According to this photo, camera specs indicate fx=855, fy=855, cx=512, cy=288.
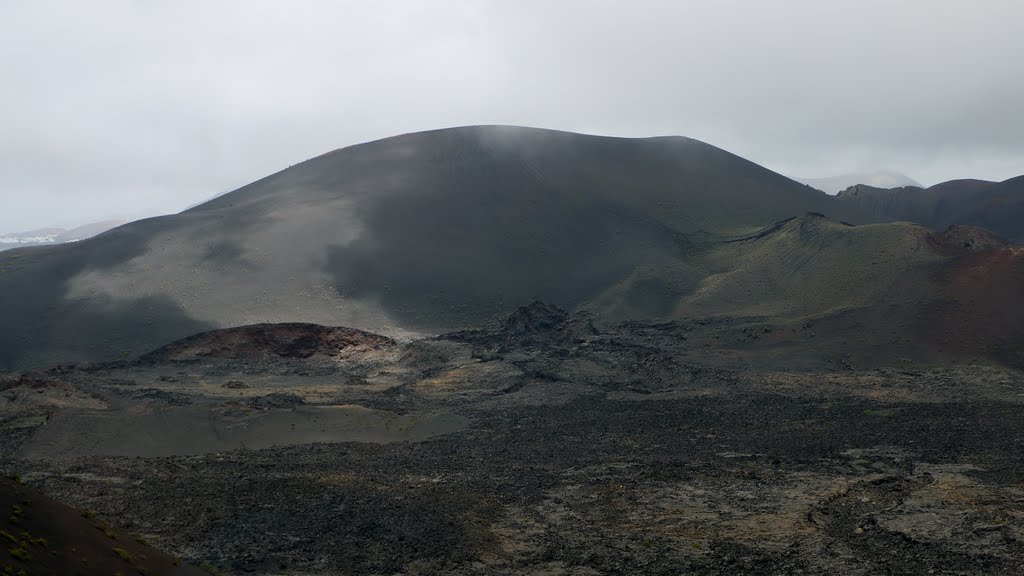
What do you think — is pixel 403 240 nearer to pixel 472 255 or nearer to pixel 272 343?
pixel 472 255

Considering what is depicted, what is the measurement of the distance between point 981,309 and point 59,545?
3599 cm

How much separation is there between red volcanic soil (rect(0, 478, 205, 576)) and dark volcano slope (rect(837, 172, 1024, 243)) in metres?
75.5

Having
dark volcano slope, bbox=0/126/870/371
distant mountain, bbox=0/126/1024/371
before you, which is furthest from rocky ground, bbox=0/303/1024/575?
dark volcano slope, bbox=0/126/870/371

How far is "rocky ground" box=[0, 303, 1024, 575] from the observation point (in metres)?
14.2

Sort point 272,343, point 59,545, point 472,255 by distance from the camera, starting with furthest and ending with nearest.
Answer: point 472,255, point 272,343, point 59,545

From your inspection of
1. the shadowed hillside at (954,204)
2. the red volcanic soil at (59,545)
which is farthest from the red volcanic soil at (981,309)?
the shadowed hillside at (954,204)

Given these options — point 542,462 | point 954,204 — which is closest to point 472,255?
point 542,462

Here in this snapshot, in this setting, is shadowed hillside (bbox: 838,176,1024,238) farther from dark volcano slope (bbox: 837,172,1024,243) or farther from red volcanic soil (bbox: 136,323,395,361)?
red volcanic soil (bbox: 136,323,395,361)

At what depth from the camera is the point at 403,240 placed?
51.5m

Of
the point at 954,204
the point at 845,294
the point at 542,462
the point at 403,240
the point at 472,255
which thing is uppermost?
the point at 954,204

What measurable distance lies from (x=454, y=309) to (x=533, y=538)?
3057 centimetres

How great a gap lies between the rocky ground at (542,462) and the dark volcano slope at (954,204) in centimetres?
5424

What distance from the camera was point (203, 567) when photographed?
13008mm

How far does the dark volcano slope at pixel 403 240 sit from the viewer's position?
4200cm
